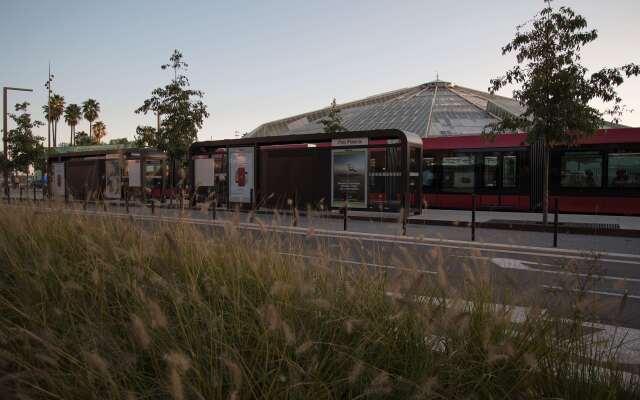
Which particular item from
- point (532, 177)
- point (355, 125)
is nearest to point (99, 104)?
point (355, 125)

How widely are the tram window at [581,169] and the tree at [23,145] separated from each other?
124ft

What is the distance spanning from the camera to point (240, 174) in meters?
22.4

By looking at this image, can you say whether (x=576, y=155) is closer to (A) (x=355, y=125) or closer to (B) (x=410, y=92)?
(A) (x=355, y=125)

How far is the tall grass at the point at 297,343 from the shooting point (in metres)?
2.45

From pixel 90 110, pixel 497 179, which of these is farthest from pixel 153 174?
pixel 90 110

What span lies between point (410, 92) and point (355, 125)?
15.5 meters

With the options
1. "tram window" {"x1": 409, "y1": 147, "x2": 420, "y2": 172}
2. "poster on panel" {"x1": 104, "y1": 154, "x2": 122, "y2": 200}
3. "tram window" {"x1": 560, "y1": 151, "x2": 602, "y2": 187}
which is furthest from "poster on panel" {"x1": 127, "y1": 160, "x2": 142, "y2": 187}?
"tram window" {"x1": 560, "y1": 151, "x2": 602, "y2": 187}

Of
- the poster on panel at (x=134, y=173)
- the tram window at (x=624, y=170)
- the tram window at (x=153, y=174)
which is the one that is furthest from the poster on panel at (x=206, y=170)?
the tram window at (x=624, y=170)

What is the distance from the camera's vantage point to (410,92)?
6794 cm

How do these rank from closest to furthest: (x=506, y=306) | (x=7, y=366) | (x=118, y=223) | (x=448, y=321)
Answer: (x=448, y=321)
(x=7, y=366)
(x=506, y=306)
(x=118, y=223)

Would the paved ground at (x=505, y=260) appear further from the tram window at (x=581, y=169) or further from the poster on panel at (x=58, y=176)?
the poster on panel at (x=58, y=176)

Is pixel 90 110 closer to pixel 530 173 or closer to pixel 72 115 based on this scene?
pixel 72 115

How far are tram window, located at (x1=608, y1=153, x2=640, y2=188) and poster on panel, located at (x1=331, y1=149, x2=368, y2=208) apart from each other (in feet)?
28.7

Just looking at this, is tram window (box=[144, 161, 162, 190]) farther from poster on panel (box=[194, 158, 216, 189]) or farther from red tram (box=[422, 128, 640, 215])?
red tram (box=[422, 128, 640, 215])
